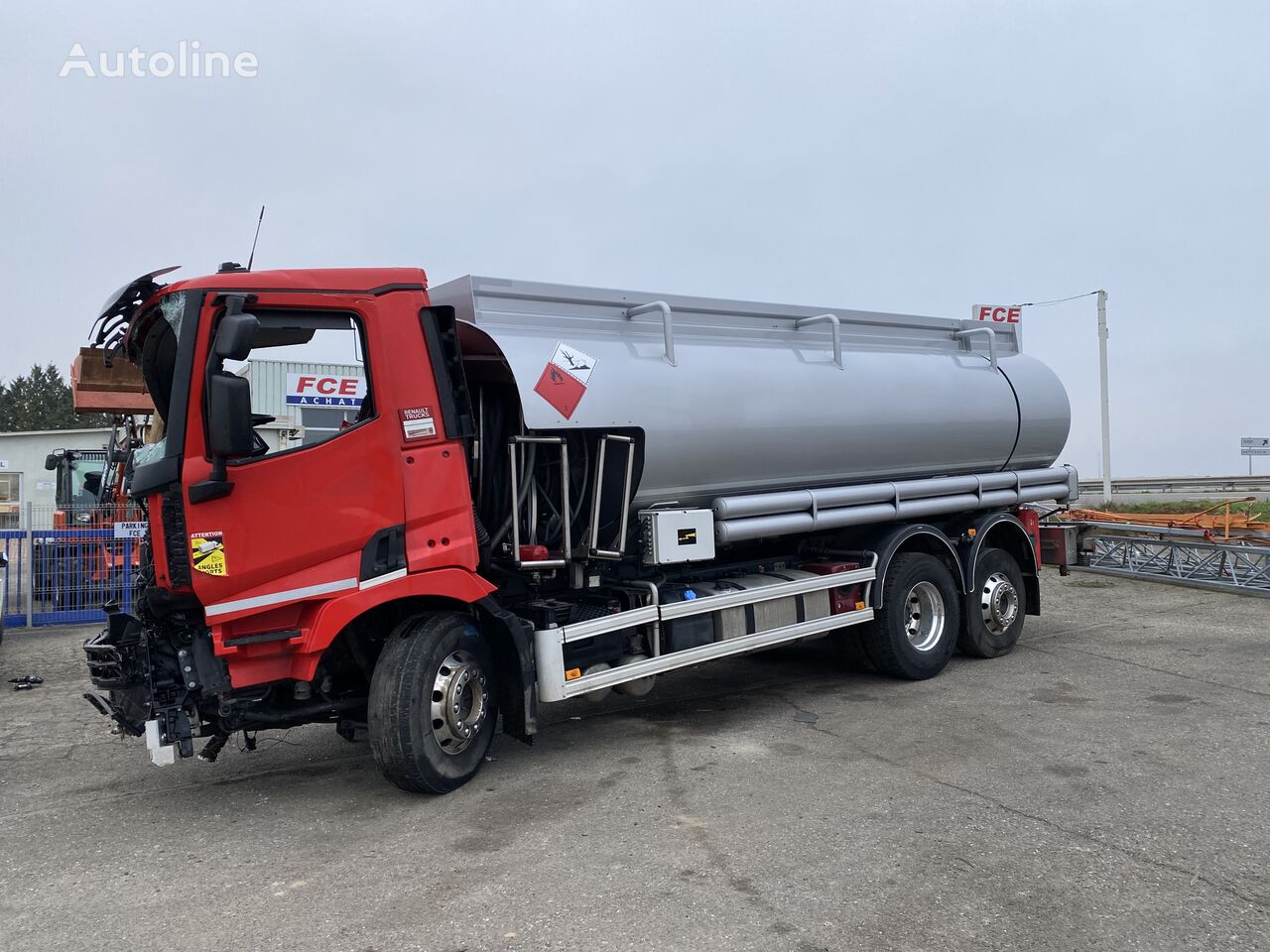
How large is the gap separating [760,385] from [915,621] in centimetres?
292

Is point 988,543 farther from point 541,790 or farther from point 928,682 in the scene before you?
point 541,790

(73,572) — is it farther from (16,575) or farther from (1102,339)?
(1102,339)

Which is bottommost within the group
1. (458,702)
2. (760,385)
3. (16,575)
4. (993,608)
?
(993,608)

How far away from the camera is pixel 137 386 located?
10031mm

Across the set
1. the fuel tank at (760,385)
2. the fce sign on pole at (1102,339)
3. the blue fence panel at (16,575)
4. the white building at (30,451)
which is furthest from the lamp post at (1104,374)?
the white building at (30,451)

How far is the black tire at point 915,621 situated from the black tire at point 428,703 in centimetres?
394

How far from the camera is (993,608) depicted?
9.35m

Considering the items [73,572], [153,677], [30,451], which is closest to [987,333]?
[153,677]

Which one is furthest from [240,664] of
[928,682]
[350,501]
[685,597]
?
[928,682]

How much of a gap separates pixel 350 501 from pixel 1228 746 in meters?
5.73

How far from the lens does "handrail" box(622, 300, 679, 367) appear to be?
6.81 m

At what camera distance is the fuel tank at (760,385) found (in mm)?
6211

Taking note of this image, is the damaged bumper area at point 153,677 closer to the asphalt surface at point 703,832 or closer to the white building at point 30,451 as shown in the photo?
the asphalt surface at point 703,832

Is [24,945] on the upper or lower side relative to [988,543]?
lower
